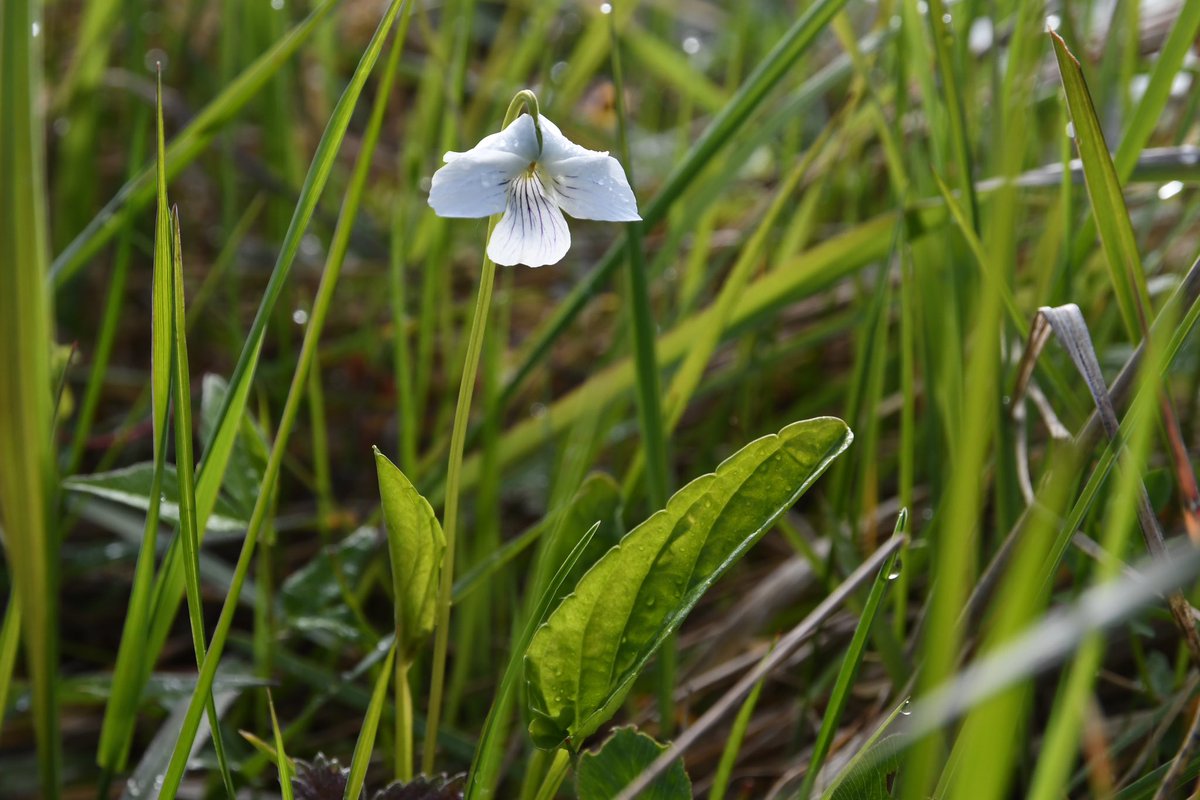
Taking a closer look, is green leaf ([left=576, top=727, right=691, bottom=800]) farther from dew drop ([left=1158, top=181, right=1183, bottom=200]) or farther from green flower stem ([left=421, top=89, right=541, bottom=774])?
dew drop ([left=1158, top=181, right=1183, bottom=200])

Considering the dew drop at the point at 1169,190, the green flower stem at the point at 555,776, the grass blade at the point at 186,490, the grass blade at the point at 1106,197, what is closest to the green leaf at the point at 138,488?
the grass blade at the point at 186,490

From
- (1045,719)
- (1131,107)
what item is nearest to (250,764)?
(1045,719)

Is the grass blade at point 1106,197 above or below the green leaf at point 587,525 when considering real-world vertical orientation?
above

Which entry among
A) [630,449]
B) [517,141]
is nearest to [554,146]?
[517,141]

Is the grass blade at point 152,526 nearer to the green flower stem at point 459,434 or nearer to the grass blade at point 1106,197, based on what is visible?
the green flower stem at point 459,434

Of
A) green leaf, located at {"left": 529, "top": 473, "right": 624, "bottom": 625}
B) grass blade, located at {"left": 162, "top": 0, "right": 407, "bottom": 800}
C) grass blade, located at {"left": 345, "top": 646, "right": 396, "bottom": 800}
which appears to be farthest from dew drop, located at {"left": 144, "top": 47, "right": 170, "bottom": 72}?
grass blade, located at {"left": 345, "top": 646, "right": 396, "bottom": 800}

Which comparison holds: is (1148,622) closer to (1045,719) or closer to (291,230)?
(1045,719)

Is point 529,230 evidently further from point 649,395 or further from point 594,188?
point 649,395
